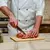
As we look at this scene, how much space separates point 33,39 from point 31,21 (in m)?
0.38

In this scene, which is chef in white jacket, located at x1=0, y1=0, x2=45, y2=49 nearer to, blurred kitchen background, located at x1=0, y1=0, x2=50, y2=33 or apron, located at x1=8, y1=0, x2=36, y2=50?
apron, located at x1=8, y1=0, x2=36, y2=50

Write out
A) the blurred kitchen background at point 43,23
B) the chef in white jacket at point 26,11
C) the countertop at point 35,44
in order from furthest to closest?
the blurred kitchen background at point 43,23 → the chef in white jacket at point 26,11 → the countertop at point 35,44

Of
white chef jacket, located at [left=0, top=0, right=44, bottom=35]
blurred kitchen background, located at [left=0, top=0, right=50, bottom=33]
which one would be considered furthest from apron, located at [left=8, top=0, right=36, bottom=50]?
blurred kitchen background, located at [left=0, top=0, right=50, bottom=33]

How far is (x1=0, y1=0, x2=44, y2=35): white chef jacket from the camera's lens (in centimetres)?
163

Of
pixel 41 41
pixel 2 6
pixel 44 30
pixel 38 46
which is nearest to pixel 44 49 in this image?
pixel 38 46

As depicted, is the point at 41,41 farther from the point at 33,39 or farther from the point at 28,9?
the point at 28,9

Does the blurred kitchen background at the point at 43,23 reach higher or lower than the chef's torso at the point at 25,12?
lower

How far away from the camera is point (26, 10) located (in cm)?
165

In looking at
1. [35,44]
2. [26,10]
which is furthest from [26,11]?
[35,44]

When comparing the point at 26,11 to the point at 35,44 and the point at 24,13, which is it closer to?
the point at 24,13

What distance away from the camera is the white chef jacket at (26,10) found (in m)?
1.63

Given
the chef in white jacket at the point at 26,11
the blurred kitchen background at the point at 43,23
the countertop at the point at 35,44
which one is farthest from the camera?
the blurred kitchen background at the point at 43,23

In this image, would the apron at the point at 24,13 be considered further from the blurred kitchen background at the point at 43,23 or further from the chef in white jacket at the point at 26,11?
the blurred kitchen background at the point at 43,23

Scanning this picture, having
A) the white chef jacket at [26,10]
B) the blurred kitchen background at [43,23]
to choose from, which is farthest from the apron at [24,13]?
the blurred kitchen background at [43,23]
